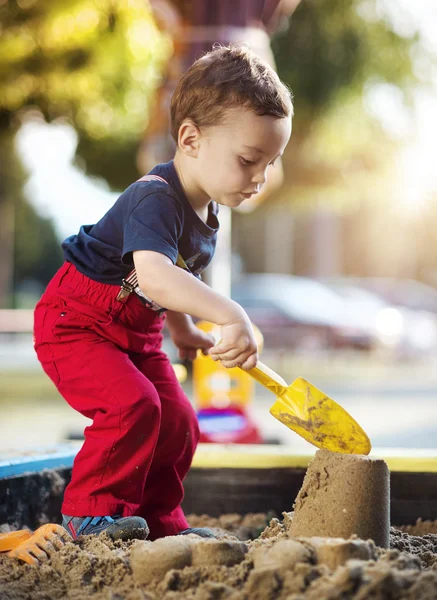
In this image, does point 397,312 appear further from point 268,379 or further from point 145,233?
point 145,233

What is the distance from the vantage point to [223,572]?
1.40 metres

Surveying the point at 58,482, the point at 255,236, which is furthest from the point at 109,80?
the point at 255,236

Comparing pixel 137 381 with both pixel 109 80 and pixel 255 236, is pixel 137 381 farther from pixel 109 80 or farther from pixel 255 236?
pixel 255 236

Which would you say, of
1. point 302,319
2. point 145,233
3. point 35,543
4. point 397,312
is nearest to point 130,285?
point 145,233

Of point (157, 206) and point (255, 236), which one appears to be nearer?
point (157, 206)

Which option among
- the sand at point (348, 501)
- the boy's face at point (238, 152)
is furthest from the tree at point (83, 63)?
the sand at point (348, 501)

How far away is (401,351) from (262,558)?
530 inches

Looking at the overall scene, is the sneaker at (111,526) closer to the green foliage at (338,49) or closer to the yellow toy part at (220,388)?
the yellow toy part at (220,388)

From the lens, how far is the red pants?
1871mm

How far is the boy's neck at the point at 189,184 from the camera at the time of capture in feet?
6.35

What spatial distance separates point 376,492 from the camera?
167 cm

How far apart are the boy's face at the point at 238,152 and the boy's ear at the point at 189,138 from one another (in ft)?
0.05

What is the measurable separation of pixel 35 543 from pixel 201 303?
58cm

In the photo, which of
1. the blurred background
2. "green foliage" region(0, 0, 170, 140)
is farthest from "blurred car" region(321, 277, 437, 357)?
"green foliage" region(0, 0, 170, 140)
